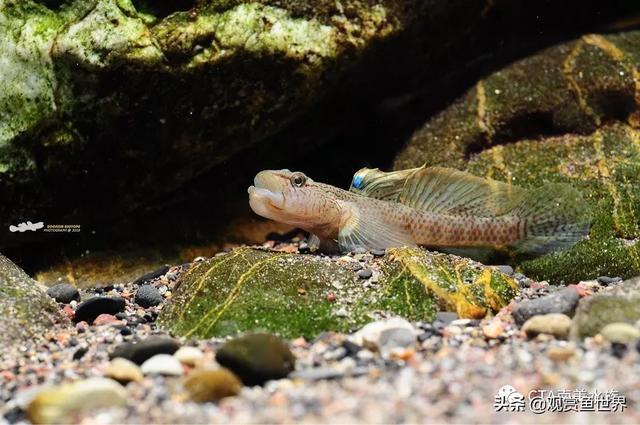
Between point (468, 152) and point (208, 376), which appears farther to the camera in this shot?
point (468, 152)

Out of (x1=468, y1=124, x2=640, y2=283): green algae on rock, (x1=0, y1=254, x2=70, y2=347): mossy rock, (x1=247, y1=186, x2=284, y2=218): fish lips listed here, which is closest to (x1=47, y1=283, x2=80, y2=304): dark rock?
(x1=0, y1=254, x2=70, y2=347): mossy rock

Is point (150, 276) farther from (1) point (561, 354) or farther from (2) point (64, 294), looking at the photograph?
(1) point (561, 354)

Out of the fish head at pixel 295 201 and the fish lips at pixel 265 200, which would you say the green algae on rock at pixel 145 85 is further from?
the fish lips at pixel 265 200

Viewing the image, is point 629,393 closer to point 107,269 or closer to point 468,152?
point 468,152

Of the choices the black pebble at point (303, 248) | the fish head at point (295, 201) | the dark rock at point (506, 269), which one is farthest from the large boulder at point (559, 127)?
the fish head at point (295, 201)

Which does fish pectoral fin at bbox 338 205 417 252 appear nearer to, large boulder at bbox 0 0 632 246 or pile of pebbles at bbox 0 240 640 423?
pile of pebbles at bbox 0 240 640 423

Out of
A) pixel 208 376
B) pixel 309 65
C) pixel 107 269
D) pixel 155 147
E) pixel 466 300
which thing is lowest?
pixel 107 269

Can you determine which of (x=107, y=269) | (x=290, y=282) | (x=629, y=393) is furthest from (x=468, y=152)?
(x=629, y=393)
